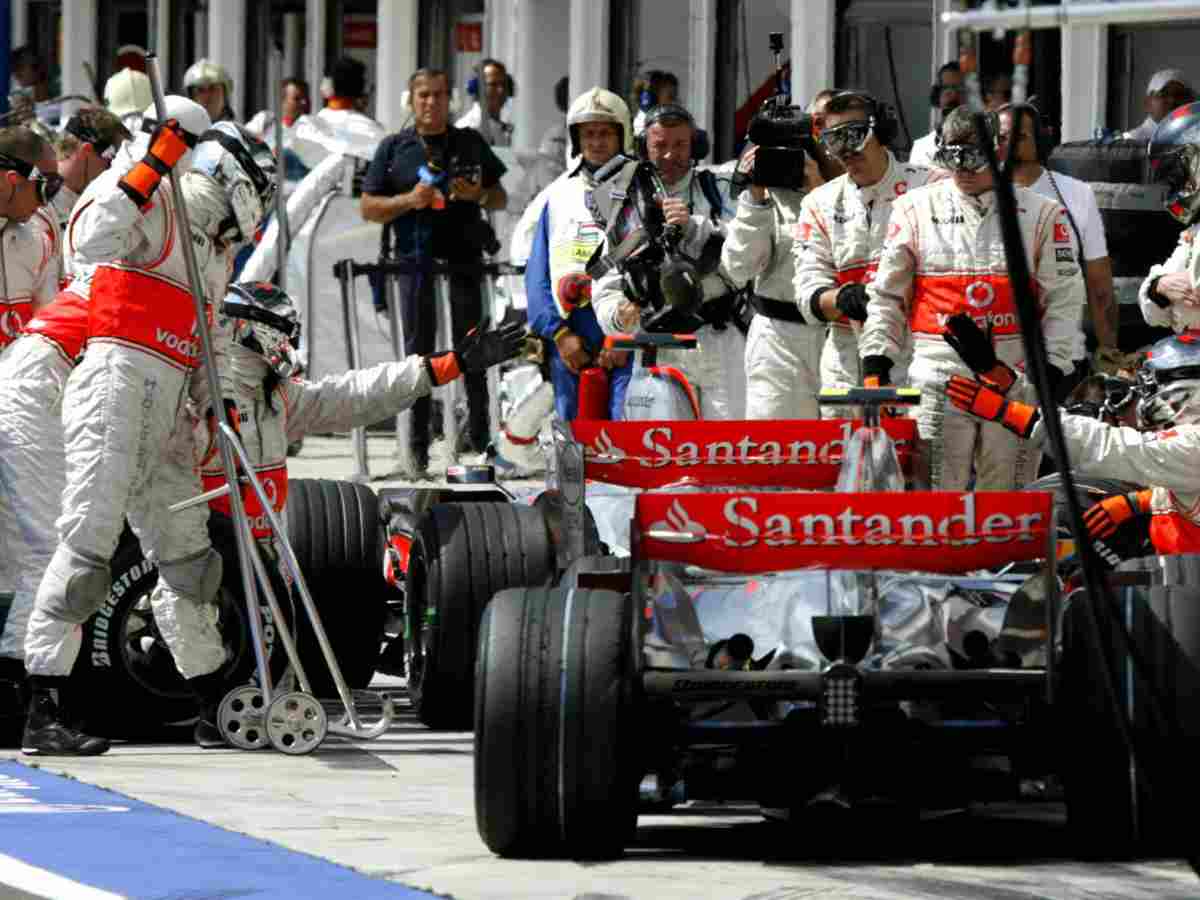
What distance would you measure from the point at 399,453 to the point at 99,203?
23.4 ft

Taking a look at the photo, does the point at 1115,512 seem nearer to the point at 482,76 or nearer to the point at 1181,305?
the point at 1181,305

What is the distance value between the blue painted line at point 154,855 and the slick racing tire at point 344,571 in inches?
86.7

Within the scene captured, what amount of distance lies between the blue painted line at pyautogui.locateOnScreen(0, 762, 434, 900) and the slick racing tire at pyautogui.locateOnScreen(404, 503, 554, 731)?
5.27 ft

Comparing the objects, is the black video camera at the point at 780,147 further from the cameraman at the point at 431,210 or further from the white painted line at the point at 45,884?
the white painted line at the point at 45,884

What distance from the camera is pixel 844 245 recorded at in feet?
35.3

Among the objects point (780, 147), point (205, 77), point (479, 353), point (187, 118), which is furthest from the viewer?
point (205, 77)

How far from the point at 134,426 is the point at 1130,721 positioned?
3.41 m

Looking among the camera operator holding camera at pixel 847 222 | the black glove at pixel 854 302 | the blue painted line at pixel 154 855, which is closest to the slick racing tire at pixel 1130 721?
the blue painted line at pixel 154 855

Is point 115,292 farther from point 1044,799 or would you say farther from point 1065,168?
point 1065,168

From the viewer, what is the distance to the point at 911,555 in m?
7.37

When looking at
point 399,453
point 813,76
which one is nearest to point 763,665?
point 399,453

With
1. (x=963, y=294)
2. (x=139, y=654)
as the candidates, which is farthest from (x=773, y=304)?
(x=139, y=654)

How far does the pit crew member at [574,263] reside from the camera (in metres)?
12.0

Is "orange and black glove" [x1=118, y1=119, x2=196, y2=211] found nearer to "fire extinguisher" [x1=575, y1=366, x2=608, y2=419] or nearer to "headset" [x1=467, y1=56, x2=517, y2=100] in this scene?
"fire extinguisher" [x1=575, y1=366, x2=608, y2=419]
